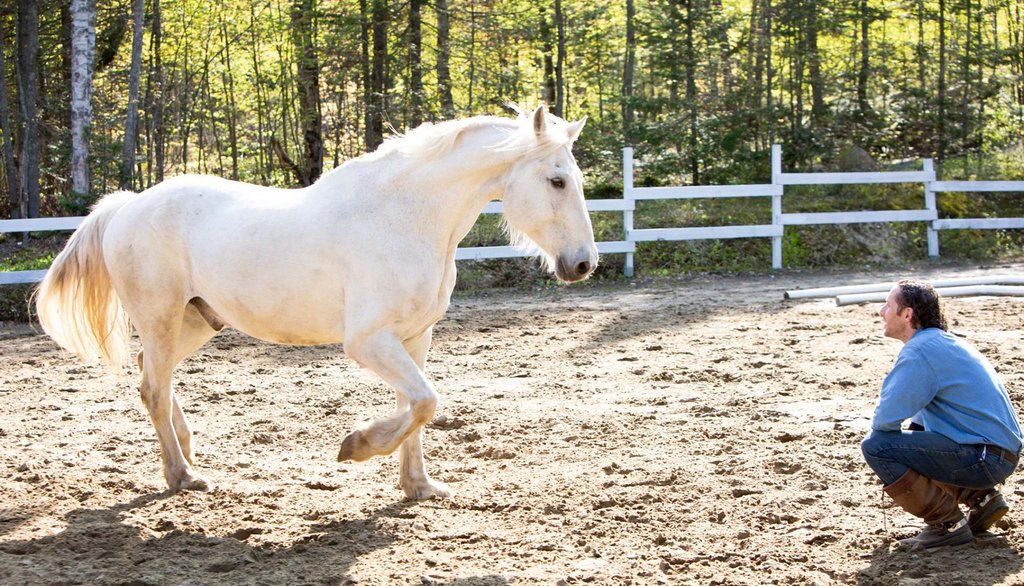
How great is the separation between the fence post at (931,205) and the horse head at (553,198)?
1182cm


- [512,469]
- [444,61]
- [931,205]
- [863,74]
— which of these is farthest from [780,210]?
[512,469]

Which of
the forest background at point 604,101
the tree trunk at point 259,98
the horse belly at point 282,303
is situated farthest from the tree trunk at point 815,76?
the horse belly at point 282,303

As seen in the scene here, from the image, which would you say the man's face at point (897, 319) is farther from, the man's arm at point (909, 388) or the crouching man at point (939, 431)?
the man's arm at point (909, 388)

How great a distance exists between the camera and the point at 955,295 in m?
10.1

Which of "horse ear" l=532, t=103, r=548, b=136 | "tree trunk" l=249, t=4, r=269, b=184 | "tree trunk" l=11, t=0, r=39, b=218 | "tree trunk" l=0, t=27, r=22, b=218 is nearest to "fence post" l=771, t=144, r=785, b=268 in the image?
"tree trunk" l=249, t=4, r=269, b=184

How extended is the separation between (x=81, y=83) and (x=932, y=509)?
44.0ft

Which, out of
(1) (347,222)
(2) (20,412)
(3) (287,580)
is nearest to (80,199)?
(2) (20,412)

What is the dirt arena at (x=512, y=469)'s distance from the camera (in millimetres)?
3781

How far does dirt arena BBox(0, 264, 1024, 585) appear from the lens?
3.78 m

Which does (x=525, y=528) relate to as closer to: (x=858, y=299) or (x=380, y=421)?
(x=380, y=421)

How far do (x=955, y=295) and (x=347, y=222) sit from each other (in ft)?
26.2

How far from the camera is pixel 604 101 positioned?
16.7 metres

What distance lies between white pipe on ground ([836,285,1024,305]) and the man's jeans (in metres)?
6.01

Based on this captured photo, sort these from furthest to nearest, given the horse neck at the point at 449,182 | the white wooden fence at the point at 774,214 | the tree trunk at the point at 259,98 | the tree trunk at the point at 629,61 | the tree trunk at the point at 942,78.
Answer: the tree trunk at the point at 629,61, the tree trunk at the point at 259,98, the tree trunk at the point at 942,78, the white wooden fence at the point at 774,214, the horse neck at the point at 449,182
